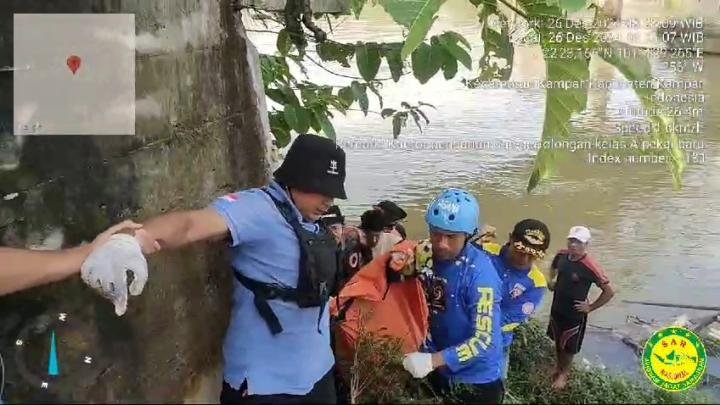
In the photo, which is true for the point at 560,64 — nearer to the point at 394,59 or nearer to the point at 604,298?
the point at 394,59

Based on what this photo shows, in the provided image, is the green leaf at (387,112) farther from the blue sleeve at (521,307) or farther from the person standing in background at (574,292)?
the blue sleeve at (521,307)

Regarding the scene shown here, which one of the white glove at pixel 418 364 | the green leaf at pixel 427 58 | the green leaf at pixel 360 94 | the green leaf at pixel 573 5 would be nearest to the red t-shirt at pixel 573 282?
the green leaf at pixel 360 94

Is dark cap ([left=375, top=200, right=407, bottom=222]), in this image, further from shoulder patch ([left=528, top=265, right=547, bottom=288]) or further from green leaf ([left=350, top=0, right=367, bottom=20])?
green leaf ([left=350, top=0, right=367, bottom=20])

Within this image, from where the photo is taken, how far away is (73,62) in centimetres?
226

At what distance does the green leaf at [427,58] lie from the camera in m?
3.36

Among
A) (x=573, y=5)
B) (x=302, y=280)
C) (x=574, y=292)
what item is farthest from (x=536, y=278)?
(x=302, y=280)

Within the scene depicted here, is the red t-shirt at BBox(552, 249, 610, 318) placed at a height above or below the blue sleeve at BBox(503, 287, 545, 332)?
below

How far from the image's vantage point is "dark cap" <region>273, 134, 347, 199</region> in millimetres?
2244

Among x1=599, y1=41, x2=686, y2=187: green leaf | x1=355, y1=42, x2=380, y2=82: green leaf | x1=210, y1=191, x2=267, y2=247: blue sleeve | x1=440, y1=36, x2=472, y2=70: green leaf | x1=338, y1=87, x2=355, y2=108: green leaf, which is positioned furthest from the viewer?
x1=338, y1=87, x2=355, y2=108: green leaf

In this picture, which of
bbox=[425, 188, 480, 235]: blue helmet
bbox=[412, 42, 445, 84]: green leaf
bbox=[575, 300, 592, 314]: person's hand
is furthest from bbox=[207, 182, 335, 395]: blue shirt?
bbox=[575, 300, 592, 314]: person's hand

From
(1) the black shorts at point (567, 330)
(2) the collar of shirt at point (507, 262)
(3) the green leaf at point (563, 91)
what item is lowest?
(1) the black shorts at point (567, 330)

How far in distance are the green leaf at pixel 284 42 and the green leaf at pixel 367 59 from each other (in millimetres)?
362

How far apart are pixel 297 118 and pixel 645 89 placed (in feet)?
5.25

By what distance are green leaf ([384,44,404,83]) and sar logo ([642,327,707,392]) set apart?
1595mm
